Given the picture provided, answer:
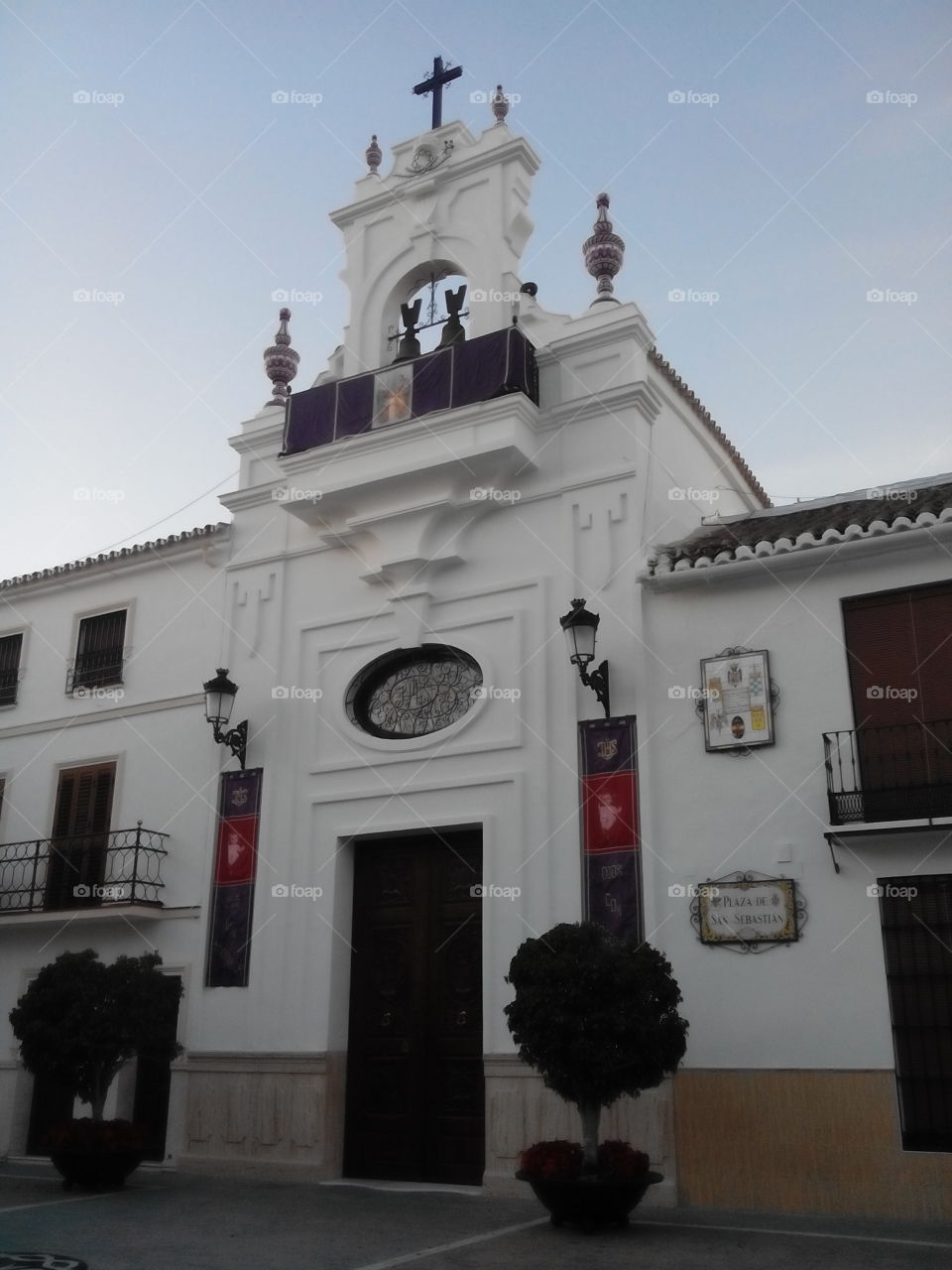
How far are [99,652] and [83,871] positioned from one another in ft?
10.1

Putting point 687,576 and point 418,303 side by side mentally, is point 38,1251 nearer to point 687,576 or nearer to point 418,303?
point 687,576

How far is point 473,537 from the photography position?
1356cm

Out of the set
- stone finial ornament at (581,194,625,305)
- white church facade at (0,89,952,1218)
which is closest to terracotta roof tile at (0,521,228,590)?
white church facade at (0,89,952,1218)

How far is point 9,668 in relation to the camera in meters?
17.1

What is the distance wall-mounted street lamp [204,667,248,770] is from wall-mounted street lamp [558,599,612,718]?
4241 millimetres

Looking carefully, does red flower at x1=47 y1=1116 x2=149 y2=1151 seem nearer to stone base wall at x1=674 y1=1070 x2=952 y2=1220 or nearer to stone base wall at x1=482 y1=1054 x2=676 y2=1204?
A: stone base wall at x1=482 y1=1054 x2=676 y2=1204

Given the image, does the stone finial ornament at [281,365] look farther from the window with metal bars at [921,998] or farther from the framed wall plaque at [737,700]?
the window with metal bars at [921,998]

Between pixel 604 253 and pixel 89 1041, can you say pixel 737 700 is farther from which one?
pixel 89 1041

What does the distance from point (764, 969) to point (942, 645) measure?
10.8 feet

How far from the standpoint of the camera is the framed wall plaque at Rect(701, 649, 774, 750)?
1121 cm

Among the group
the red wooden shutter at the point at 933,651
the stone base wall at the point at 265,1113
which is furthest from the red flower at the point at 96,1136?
the red wooden shutter at the point at 933,651

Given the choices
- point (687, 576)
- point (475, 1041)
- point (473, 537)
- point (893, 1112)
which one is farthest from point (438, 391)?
point (893, 1112)

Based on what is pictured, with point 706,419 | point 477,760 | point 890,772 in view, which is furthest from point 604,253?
point 890,772

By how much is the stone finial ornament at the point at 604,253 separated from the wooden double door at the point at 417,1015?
6.45m
